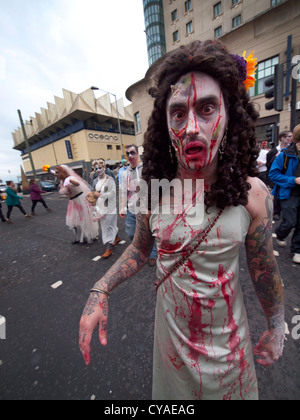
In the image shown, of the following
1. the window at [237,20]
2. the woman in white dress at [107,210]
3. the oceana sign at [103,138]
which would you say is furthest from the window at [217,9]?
the woman in white dress at [107,210]

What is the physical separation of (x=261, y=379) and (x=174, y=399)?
1086mm

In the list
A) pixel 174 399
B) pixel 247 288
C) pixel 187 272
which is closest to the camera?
pixel 187 272

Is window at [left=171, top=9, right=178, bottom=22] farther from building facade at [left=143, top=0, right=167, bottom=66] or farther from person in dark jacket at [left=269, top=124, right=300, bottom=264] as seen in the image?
person in dark jacket at [left=269, top=124, right=300, bottom=264]

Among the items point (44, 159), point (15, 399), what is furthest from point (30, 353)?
point (44, 159)

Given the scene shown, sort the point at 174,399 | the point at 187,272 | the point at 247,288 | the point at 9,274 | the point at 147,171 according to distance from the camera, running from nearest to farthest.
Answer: the point at 187,272 → the point at 174,399 → the point at 147,171 → the point at 247,288 → the point at 9,274

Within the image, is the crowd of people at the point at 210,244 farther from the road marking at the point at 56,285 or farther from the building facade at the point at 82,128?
the building facade at the point at 82,128

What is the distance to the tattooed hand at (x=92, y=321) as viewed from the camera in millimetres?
865

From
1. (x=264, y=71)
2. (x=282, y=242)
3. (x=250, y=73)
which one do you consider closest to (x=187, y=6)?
(x=264, y=71)

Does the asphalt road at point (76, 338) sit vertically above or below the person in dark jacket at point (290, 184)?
below

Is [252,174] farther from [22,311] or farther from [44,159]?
[44,159]

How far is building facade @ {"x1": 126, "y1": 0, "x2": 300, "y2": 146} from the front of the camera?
10.7 m

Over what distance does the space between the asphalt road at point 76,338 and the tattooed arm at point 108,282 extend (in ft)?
3.65

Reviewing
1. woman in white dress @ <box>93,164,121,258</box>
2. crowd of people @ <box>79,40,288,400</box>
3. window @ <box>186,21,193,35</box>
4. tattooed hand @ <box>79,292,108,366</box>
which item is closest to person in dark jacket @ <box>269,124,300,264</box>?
crowd of people @ <box>79,40,288,400</box>

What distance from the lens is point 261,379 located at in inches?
60.7
